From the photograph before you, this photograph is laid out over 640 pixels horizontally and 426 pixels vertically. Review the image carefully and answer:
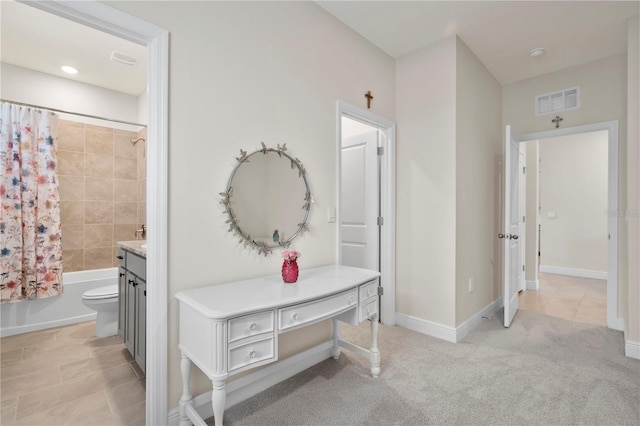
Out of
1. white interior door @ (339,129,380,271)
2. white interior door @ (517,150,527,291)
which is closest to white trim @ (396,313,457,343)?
white interior door @ (339,129,380,271)

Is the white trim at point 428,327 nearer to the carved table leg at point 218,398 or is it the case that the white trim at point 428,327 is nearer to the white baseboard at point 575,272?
the carved table leg at point 218,398

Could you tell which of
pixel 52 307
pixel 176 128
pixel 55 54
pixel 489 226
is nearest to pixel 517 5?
pixel 489 226

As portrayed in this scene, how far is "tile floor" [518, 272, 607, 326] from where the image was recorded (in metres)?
3.61

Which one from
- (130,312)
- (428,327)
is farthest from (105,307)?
(428,327)

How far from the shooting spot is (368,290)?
7.06 ft

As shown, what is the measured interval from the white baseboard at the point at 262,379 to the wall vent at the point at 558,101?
3586 mm

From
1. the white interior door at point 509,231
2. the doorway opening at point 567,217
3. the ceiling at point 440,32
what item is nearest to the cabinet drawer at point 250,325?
the ceiling at point 440,32

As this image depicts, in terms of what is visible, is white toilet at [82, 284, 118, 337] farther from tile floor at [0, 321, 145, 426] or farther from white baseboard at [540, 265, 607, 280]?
white baseboard at [540, 265, 607, 280]

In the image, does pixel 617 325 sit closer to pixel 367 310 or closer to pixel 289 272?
pixel 367 310

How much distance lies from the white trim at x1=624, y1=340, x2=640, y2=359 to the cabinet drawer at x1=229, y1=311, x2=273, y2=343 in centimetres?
302

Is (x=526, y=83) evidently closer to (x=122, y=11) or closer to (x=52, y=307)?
(x=122, y=11)

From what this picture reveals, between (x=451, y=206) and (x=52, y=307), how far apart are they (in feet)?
13.7

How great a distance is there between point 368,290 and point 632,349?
234 cm

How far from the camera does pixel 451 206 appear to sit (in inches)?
114
